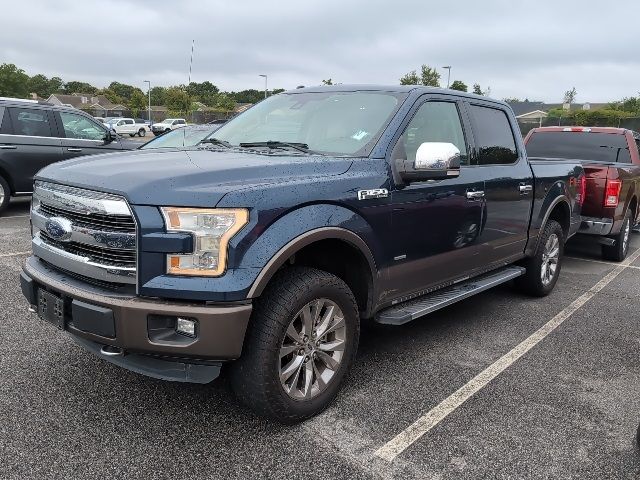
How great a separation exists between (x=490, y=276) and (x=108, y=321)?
3226 mm

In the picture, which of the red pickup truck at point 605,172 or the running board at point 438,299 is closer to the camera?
the running board at point 438,299

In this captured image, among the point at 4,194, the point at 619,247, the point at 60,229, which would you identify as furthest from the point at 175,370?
the point at 4,194

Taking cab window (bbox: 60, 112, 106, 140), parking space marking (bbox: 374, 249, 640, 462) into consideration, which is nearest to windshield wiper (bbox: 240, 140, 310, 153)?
parking space marking (bbox: 374, 249, 640, 462)

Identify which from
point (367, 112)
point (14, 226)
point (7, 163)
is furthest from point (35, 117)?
point (367, 112)

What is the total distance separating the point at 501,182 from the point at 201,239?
2901 millimetres

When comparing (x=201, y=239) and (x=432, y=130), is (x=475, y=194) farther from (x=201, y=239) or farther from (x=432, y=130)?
(x=201, y=239)

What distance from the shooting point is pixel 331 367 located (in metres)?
3.19

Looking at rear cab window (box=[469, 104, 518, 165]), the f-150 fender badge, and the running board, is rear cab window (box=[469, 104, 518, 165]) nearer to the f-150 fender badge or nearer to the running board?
the running board

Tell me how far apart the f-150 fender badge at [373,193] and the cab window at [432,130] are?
0.93 feet

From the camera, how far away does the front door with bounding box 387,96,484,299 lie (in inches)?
139

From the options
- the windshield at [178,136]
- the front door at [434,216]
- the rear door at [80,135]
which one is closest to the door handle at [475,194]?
the front door at [434,216]

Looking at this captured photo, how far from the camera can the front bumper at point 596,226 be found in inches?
275

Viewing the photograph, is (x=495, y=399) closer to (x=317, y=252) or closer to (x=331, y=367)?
(x=331, y=367)

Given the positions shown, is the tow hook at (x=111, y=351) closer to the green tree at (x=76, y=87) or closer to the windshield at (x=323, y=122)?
the windshield at (x=323, y=122)
